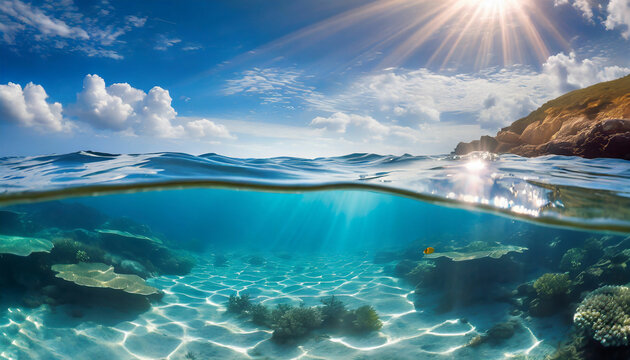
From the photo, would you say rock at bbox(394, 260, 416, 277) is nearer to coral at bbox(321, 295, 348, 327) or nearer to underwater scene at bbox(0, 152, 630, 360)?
underwater scene at bbox(0, 152, 630, 360)

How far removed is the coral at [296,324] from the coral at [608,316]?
801 centimetres

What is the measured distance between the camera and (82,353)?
326 inches

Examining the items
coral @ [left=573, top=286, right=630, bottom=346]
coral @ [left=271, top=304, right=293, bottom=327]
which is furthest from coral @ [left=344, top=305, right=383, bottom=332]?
coral @ [left=573, top=286, right=630, bottom=346]

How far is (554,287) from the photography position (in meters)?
9.96

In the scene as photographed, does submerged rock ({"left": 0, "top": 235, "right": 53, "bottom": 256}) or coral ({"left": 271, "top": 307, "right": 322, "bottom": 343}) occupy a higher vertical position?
submerged rock ({"left": 0, "top": 235, "right": 53, "bottom": 256})

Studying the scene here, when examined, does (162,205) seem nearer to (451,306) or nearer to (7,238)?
(7,238)

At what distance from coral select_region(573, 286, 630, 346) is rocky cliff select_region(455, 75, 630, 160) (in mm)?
3925

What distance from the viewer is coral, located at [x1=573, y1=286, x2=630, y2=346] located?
265 inches

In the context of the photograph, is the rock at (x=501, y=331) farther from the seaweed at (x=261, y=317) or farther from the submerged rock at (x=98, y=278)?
the submerged rock at (x=98, y=278)

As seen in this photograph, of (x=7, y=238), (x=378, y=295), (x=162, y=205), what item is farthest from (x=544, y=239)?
(x=162, y=205)

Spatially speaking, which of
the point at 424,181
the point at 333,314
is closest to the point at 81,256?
the point at 333,314

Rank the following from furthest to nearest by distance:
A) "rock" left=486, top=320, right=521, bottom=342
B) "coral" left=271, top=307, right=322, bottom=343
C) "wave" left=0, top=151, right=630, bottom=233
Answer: "coral" left=271, top=307, right=322, bottom=343, "rock" left=486, top=320, right=521, bottom=342, "wave" left=0, top=151, right=630, bottom=233

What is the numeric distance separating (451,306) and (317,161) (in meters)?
8.59

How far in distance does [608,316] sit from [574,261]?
266 inches
